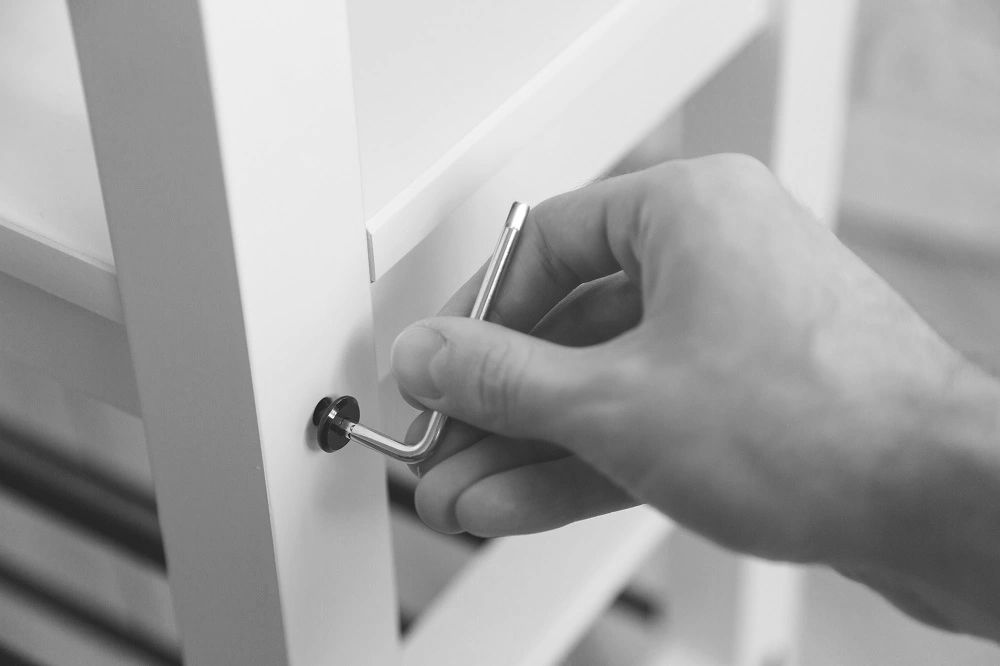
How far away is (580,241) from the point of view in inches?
13.7

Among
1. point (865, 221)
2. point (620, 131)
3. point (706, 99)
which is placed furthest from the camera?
point (865, 221)

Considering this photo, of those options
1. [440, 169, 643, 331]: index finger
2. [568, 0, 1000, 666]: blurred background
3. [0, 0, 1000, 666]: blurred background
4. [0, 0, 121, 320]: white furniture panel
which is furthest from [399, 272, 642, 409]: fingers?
[568, 0, 1000, 666]: blurred background

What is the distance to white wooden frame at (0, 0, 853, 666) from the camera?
0.25m

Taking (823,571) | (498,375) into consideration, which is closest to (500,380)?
(498,375)

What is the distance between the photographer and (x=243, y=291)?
0.88ft

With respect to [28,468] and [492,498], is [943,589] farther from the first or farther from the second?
[28,468]

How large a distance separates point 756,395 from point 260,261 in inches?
4.8

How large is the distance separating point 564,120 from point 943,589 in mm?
179

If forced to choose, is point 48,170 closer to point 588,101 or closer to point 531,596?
point 588,101

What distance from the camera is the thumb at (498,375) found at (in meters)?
0.30

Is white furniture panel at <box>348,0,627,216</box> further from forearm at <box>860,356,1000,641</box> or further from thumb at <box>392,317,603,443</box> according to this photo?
forearm at <box>860,356,1000,641</box>

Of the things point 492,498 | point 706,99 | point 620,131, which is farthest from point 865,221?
point 492,498

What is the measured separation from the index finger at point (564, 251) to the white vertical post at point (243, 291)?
6 cm

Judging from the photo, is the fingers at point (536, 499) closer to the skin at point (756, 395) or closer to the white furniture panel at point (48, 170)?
the skin at point (756, 395)
